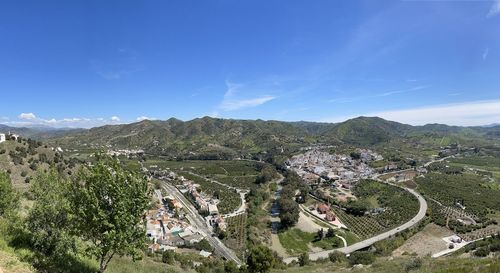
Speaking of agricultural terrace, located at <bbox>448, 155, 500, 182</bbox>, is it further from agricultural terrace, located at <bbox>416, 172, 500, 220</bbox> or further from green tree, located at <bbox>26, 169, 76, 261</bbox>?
green tree, located at <bbox>26, 169, 76, 261</bbox>

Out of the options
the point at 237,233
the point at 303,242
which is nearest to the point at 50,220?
the point at 237,233

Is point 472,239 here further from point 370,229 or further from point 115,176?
point 115,176

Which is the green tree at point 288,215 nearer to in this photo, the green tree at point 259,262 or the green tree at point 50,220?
the green tree at point 259,262

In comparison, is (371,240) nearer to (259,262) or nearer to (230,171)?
(259,262)

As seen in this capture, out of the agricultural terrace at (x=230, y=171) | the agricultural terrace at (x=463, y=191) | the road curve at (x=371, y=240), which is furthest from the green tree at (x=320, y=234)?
the agricultural terrace at (x=230, y=171)

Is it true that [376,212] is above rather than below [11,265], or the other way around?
below

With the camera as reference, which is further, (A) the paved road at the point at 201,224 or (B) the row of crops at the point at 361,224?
(B) the row of crops at the point at 361,224
